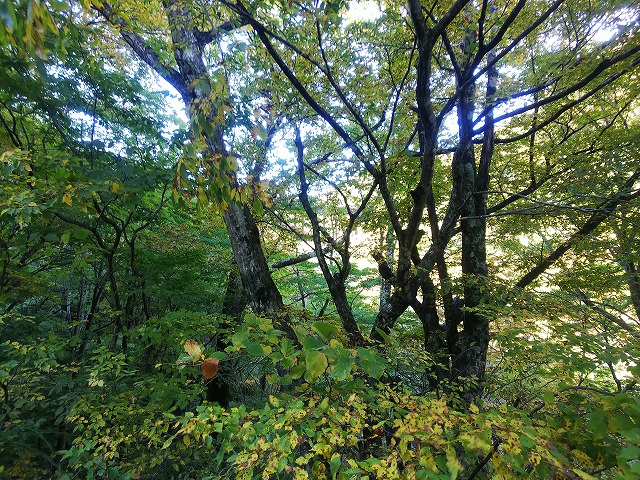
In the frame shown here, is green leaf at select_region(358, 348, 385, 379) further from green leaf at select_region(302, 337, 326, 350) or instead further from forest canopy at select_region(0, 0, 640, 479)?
green leaf at select_region(302, 337, 326, 350)

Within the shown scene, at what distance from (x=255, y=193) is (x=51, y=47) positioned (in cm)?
180

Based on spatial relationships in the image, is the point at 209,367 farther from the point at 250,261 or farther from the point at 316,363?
the point at 250,261

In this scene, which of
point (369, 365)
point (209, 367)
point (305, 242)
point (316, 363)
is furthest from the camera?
point (305, 242)

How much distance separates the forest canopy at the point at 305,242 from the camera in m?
1.58

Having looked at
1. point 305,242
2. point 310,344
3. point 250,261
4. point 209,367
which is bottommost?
point 209,367

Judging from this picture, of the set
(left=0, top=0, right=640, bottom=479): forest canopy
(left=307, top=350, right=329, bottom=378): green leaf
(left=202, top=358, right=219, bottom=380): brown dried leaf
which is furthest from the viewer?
(left=0, top=0, right=640, bottom=479): forest canopy

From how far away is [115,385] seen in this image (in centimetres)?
330

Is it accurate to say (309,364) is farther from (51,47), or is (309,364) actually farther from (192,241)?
(192,241)

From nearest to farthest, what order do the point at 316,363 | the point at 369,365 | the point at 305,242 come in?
the point at 316,363
the point at 369,365
the point at 305,242

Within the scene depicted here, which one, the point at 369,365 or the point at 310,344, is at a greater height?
the point at 310,344

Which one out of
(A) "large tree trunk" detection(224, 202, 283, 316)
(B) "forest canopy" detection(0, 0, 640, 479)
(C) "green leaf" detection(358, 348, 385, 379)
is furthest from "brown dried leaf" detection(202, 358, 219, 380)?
(A) "large tree trunk" detection(224, 202, 283, 316)

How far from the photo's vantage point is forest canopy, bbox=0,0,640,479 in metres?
1.58

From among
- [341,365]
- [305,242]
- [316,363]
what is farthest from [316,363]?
[305,242]

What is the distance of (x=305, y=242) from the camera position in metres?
4.62
